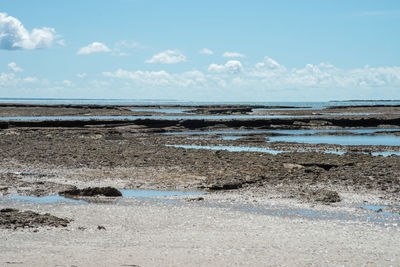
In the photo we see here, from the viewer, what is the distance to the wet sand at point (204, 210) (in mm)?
10703

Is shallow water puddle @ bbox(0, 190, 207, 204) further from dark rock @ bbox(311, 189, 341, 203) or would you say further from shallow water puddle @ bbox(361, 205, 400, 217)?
shallow water puddle @ bbox(361, 205, 400, 217)

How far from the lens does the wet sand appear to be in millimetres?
10703

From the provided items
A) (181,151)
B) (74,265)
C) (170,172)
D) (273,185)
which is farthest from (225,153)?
(74,265)

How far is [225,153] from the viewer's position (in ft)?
101

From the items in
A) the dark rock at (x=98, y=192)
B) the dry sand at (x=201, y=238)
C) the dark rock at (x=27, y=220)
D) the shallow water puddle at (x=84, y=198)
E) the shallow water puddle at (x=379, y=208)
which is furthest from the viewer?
the dark rock at (x=98, y=192)

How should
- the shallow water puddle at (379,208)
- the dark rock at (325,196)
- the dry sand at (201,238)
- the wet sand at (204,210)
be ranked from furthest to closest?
the dark rock at (325,196) → the shallow water puddle at (379,208) → the wet sand at (204,210) → the dry sand at (201,238)

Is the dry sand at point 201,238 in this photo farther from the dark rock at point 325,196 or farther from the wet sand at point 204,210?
the dark rock at point 325,196

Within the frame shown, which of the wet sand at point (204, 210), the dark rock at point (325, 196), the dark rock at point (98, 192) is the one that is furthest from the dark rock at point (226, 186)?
the dark rock at point (98, 192)

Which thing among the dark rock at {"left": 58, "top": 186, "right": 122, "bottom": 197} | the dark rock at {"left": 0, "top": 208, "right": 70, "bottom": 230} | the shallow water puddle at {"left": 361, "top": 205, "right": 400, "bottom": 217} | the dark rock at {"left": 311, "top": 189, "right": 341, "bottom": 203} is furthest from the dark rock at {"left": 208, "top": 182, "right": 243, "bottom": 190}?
the dark rock at {"left": 0, "top": 208, "right": 70, "bottom": 230}

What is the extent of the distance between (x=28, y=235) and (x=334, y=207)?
364 inches

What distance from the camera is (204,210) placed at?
15.7 m

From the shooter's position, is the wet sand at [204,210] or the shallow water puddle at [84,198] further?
the shallow water puddle at [84,198]

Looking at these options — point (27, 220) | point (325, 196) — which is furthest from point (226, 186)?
point (27, 220)

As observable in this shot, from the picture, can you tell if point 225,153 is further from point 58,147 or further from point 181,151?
point 58,147
